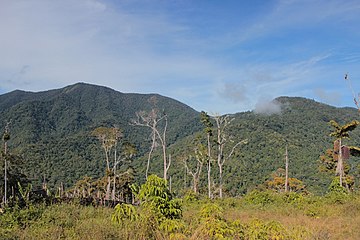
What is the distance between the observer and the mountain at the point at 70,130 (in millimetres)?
67875

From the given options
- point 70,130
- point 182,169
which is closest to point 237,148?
point 182,169

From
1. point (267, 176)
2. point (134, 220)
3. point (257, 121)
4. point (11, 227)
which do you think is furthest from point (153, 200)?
point (257, 121)

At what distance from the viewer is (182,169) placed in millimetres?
60969

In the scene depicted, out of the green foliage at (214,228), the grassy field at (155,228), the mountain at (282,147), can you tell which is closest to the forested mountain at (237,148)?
the mountain at (282,147)

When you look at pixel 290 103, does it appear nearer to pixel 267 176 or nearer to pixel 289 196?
pixel 267 176

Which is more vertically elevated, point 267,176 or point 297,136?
point 297,136

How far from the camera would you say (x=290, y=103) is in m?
114

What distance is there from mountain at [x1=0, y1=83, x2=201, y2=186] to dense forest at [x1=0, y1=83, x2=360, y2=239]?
44 cm

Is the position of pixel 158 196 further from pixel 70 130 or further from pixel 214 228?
pixel 70 130

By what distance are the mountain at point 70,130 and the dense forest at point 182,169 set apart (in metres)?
0.44

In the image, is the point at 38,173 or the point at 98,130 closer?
the point at 98,130

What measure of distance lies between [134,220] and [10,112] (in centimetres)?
13989

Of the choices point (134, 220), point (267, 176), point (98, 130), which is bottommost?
point (267, 176)

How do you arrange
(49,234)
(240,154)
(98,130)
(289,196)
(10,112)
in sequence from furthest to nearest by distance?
(10,112)
(240,154)
(98,130)
(289,196)
(49,234)
